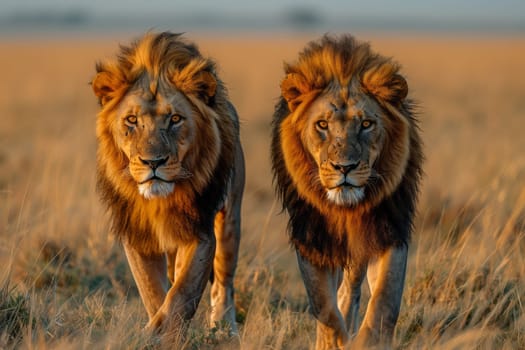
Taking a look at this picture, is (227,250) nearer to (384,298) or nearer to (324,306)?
(324,306)

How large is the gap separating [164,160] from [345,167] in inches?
33.5

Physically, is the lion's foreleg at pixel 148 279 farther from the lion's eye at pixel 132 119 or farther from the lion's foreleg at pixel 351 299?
the lion's foreleg at pixel 351 299

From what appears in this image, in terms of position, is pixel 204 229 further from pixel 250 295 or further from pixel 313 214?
pixel 250 295

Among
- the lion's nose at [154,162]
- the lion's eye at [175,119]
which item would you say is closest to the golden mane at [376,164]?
the lion's eye at [175,119]

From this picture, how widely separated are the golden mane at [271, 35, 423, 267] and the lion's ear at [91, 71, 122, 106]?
0.82m

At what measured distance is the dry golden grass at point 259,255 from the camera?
192 inches

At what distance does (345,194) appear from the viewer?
4.61m

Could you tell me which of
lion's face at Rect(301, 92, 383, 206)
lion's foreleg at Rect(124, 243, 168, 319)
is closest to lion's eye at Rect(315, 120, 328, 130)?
lion's face at Rect(301, 92, 383, 206)

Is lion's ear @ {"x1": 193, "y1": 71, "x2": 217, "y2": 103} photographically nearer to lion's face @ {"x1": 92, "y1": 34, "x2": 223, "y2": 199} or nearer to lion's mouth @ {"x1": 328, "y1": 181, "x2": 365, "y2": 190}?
lion's face @ {"x1": 92, "y1": 34, "x2": 223, "y2": 199}

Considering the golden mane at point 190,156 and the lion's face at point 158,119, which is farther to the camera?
the golden mane at point 190,156

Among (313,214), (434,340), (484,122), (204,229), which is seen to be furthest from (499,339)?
(484,122)

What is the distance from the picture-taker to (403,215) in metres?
4.99

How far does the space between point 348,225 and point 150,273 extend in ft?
3.52

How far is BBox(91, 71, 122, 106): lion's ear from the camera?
5.06 meters
